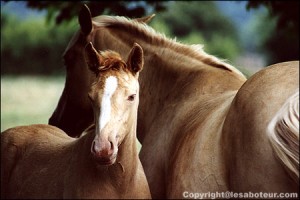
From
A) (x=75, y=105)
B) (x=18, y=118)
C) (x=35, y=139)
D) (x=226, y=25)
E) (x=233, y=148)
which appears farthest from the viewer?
(x=226, y=25)

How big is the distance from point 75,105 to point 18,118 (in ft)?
33.6

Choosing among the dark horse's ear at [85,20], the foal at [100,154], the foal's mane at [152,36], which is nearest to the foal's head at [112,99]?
the foal at [100,154]

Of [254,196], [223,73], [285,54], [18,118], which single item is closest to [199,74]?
[223,73]

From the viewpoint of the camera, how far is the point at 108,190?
424cm

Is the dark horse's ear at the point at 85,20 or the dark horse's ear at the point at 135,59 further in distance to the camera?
the dark horse's ear at the point at 85,20

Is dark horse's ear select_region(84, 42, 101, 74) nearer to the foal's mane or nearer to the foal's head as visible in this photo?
the foal's head

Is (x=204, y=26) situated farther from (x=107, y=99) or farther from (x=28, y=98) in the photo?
(x=107, y=99)

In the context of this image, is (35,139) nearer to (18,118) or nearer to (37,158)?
(37,158)

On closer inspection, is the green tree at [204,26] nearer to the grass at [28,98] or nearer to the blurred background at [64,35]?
the blurred background at [64,35]

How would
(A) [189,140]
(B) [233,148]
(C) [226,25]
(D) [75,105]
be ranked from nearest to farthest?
(B) [233,148] < (A) [189,140] < (D) [75,105] < (C) [226,25]

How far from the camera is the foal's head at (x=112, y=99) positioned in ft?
12.6

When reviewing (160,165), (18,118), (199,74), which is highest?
(199,74)

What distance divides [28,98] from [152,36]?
16.6 meters

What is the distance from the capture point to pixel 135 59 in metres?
4.33
